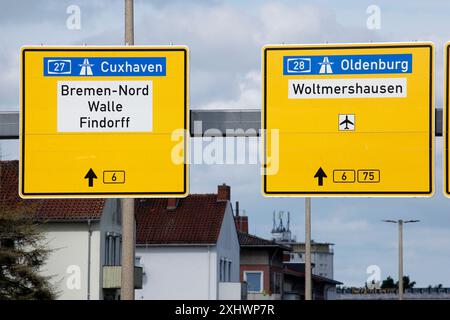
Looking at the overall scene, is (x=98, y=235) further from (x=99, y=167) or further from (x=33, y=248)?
(x=99, y=167)

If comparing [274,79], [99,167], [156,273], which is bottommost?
[156,273]

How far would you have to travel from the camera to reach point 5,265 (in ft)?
156

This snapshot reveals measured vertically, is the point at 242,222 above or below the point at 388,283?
above

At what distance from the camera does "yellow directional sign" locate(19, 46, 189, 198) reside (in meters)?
16.9

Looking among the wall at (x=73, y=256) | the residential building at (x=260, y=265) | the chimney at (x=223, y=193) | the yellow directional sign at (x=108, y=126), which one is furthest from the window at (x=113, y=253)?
the yellow directional sign at (x=108, y=126)

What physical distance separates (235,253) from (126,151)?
69.2 meters

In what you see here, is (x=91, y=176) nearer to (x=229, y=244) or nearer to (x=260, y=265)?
(x=229, y=244)

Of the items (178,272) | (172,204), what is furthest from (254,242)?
(178,272)

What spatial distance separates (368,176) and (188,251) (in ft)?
206

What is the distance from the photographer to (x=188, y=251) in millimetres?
78625

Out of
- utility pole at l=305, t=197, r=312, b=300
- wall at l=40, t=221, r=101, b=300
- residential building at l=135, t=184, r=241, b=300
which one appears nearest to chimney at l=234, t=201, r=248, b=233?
residential building at l=135, t=184, r=241, b=300

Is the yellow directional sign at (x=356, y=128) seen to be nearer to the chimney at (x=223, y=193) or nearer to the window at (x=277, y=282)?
the chimney at (x=223, y=193)
